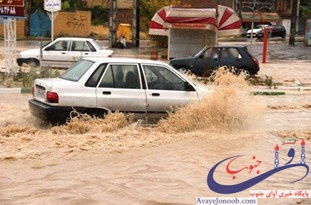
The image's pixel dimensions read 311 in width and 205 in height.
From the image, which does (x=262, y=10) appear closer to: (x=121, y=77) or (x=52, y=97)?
(x=121, y=77)

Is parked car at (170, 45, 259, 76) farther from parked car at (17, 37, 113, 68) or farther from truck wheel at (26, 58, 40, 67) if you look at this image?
truck wheel at (26, 58, 40, 67)

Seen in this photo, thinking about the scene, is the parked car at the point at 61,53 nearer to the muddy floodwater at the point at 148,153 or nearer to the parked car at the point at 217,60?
the parked car at the point at 217,60

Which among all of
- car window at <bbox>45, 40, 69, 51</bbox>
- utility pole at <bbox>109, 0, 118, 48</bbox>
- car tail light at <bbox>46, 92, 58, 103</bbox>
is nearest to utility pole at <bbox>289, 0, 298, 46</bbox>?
utility pole at <bbox>109, 0, 118, 48</bbox>

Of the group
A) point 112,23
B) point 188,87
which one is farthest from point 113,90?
point 112,23

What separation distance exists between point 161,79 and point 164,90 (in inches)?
8.8

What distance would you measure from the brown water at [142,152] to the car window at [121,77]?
0.60m

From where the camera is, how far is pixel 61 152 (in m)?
8.58

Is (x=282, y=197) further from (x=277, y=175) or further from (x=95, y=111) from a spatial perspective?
(x=95, y=111)

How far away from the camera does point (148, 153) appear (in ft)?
28.9

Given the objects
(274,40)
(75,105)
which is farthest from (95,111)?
(274,40)

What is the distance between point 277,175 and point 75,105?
150 inches

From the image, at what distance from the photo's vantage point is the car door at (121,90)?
9961 millimetres

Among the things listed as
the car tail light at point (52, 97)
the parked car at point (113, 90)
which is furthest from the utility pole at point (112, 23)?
the car tail light at point (52, 97)

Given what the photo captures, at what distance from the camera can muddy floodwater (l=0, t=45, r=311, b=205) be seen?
22.5 ft
